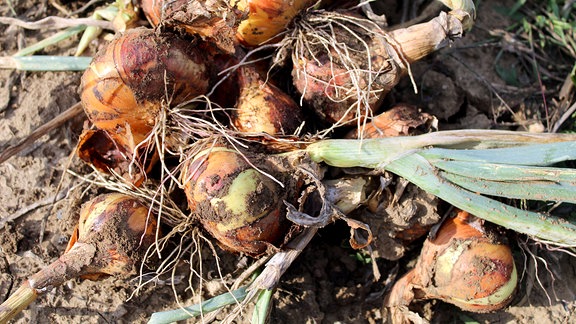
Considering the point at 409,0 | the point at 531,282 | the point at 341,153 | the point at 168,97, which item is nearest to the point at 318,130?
the point at 341,153

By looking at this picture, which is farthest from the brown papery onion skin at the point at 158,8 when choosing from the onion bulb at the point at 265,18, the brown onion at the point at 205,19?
the onion bulb at the point at 265,18

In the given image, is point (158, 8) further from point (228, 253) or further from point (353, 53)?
point (228, 253)

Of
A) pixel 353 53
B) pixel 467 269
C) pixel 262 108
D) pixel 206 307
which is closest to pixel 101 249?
pixel 206 307

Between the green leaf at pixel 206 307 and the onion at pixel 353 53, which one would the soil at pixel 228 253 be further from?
the onion at pixel 353 53

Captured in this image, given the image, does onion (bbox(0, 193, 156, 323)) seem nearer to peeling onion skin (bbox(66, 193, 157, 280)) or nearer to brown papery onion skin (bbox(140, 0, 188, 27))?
peeling onion skin (bbox(66, 193, 157, 280))

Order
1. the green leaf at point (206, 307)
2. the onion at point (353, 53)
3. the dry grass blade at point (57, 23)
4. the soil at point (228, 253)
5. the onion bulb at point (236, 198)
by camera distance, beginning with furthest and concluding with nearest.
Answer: the dry grass blade at point (57, 23) → the soil at point (228, 253) → the onion at point (353, 53) → the green leaf at point (206, 307) → the onion bulb at point (236, 198)
